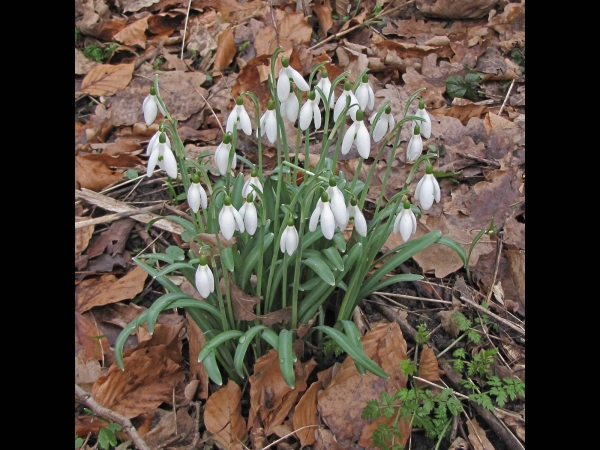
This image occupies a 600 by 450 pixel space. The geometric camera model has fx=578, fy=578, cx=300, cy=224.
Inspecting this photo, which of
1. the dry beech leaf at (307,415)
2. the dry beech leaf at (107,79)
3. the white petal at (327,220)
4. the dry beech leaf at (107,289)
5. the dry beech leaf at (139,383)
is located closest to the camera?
the white petal at (327,220)

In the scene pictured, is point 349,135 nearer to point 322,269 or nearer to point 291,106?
point 291,106

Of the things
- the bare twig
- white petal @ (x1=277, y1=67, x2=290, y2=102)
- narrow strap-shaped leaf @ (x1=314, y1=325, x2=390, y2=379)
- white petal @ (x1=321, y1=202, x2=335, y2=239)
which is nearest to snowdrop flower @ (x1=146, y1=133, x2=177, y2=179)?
white petal @ (x1=277, y1=67, x2=290, y2=102)

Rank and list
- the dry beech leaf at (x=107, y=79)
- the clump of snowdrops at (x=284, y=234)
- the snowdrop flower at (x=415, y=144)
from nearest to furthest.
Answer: the clump of snowdrops at (x=284, y=234)
the snowdrop flower at (x=415, y=144)
the dry beech leaf at (x=107, y=79)

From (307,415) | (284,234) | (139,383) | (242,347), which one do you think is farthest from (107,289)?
(284,234)

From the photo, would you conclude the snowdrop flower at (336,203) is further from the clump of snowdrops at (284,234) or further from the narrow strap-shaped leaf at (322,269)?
the narrow strap-shaped leaf at (322,269)

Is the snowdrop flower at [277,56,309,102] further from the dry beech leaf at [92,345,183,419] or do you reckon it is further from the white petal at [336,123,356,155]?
the dry beech leaf at [92,345,183,419]

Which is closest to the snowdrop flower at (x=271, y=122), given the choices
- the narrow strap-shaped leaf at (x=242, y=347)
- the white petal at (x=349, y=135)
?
the white petal at (x=349, y=135)

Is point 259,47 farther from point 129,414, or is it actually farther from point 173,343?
point 129,414
